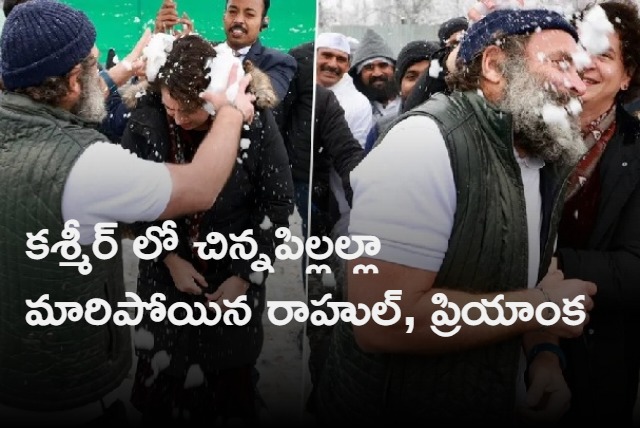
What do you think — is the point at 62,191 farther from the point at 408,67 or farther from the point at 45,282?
the point at 408,67

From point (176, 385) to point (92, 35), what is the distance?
3.33ft

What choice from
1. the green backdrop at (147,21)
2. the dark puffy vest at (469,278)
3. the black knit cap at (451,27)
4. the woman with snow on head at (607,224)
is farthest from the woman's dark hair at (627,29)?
the green backdrop at (147,21)

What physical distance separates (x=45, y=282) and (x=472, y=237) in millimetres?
1059

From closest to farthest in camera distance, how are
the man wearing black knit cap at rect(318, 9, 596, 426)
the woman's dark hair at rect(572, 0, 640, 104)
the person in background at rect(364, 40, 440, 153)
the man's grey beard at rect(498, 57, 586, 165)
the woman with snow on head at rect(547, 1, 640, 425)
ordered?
the man wearing black knit cap at rect(318, 9, 596, 426), the man's grey beard at rect(498, 57, 586, 165), the woman with snow on head at rect(547, 1, 640, 425), the woman's dark hair at rect(572, 0, 640, 104), the person in background at rect(364, 40, 440, 153)

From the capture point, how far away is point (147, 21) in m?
1.70

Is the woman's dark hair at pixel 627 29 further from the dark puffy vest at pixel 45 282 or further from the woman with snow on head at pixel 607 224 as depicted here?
→ the dark puffy vest at pixel 45 282

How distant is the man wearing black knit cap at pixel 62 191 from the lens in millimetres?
1470

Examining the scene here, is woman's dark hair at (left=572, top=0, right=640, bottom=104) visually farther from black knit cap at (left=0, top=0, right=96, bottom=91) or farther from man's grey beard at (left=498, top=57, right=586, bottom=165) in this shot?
black knit cap at (left=0, top=0, right=96, bottom=91)

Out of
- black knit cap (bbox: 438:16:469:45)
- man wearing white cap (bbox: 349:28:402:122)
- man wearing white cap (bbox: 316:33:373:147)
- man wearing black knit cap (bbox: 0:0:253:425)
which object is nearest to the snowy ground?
man wearing black knit cap (bbox: 0:0:253:425)

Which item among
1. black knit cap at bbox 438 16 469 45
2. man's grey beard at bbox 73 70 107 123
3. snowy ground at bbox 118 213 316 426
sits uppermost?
black knit cap at bbox 438 16 469 45

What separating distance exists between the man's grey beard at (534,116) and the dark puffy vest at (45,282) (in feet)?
3.14

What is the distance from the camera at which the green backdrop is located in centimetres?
169

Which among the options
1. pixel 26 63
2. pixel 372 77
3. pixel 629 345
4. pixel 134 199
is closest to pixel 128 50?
pixel 26 63

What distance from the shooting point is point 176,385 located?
72.8 inches
